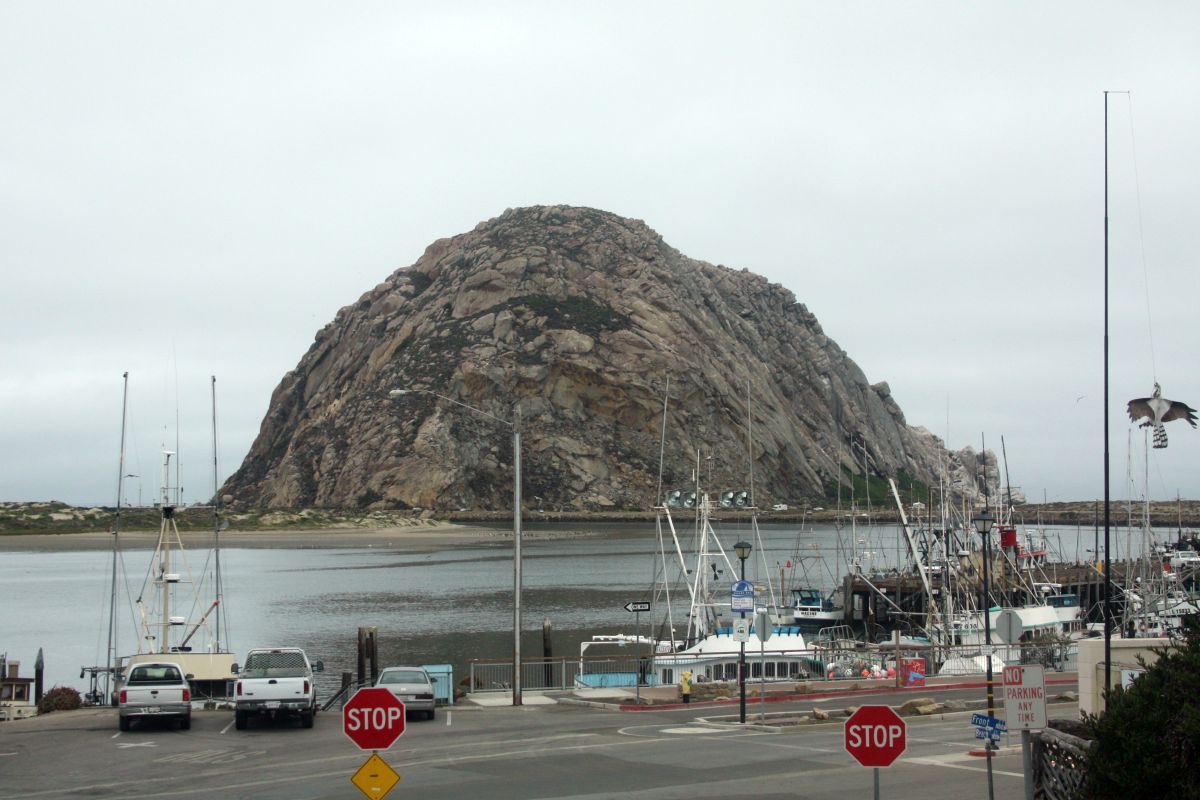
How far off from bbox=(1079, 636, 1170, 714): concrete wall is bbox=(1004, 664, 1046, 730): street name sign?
5.32 metres

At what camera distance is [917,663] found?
39.0m

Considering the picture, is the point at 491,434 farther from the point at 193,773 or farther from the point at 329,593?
the point at 193,773

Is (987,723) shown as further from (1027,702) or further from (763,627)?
(763,627)

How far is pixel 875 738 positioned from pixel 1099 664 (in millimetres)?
7587

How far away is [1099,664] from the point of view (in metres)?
18.9

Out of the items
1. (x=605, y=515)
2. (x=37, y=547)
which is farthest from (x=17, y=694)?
(x=605, y=515)

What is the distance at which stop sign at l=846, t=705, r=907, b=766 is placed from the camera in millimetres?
13047

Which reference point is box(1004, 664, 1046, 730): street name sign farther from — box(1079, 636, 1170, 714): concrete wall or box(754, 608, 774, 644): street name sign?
box(754, 608, 774, 644): street name sign

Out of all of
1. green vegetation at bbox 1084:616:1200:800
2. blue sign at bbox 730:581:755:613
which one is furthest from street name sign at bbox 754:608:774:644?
green vegetation at bbox 1084:616:1200:800

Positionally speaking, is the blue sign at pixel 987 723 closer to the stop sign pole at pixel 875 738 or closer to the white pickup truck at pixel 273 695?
the stop sign pole at pixel 875 738

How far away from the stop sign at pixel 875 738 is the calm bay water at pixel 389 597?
Answer: 31.6 meters

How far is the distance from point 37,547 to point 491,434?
217 ft

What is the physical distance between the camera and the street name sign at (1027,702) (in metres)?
13.5

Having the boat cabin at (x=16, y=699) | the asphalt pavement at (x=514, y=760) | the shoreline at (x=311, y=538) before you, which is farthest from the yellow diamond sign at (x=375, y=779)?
the shoreline at (x=311, y=538)
